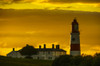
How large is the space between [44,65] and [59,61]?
914cm

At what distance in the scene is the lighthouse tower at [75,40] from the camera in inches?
3457

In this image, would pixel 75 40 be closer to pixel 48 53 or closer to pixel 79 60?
pixel 79 60

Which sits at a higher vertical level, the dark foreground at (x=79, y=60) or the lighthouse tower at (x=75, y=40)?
the lighthouse tower at (x=75, y=40)

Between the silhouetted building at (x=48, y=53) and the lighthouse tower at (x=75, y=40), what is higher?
the silhouetted building at (x=48, y=53)

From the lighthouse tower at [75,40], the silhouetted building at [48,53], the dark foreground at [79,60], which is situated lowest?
the dark foreground at [79,60]

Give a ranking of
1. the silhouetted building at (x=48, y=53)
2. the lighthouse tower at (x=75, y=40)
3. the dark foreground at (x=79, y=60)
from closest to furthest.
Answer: the dark foreground at (x=79, y=60) → the lighthouse tower at (x=75, y=40) → the silhouetted building at (x=48, y=53)

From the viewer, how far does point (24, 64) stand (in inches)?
3125

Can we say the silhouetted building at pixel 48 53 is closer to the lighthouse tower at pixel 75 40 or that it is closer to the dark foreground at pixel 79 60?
the lighthouse tower at pixel 75 40

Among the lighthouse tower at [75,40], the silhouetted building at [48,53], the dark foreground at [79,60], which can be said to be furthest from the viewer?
the silhouetted building at [48,53]

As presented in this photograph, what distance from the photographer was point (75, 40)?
8894 cm

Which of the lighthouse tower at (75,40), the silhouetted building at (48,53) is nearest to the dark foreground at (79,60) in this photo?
the lighthouse tower at (75,40)

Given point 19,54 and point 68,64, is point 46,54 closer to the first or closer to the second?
point 19,54

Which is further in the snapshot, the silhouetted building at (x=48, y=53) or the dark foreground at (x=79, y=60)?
the silhouetted building at (x=48, y=53)

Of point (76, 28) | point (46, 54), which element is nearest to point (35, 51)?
point (46, 54)
